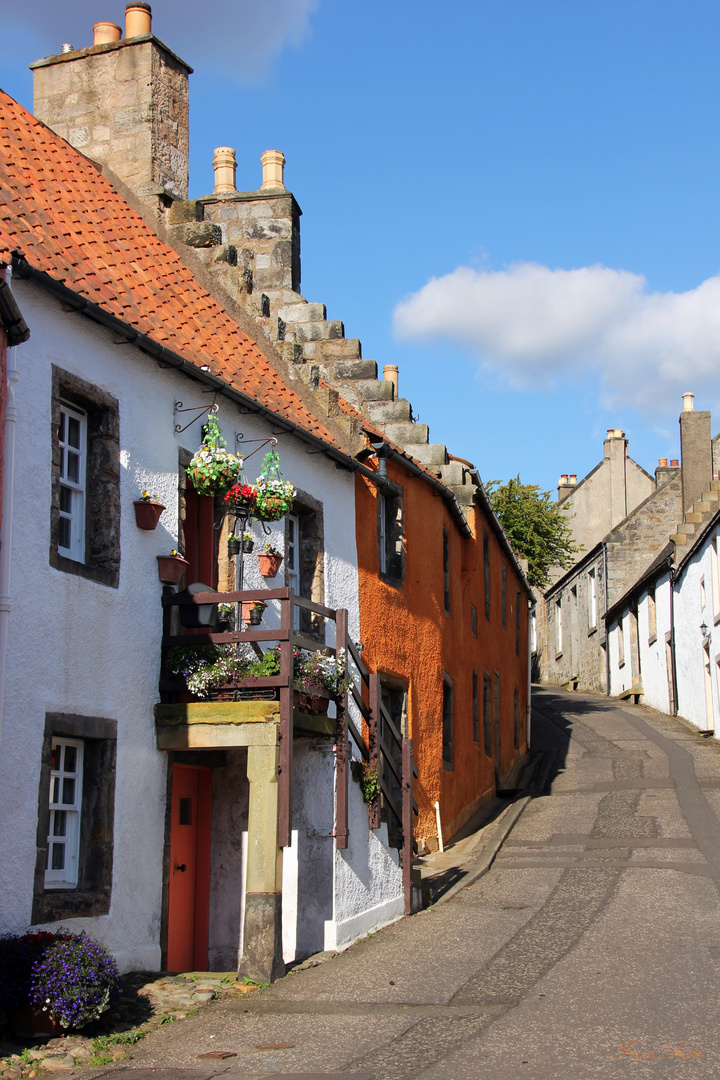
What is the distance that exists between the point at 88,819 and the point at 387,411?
10.6 metres

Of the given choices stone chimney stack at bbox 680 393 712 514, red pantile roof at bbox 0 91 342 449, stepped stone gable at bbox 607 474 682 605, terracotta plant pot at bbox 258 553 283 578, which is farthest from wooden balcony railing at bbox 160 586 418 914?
stepped stone gable at bbox 607 474 682 605

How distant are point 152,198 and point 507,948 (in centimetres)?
1013

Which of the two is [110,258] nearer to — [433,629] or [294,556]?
[294,556]

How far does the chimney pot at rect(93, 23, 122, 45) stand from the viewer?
17.3 m

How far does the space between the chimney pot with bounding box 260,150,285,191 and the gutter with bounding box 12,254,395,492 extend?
18.8 feet

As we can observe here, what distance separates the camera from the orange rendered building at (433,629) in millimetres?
16422

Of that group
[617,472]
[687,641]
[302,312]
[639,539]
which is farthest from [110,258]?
[617,472]

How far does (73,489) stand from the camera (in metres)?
10.5

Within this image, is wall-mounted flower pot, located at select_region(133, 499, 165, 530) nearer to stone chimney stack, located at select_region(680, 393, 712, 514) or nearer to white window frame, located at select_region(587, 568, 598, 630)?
stone chimney stack, located at select_region(680, 393, 712, 514)

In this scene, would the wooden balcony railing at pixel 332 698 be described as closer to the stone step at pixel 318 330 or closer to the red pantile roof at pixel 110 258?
the red pantile roof at pixel 110 258

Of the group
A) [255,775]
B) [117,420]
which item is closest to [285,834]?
[255,775]

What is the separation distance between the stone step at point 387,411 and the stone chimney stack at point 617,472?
33.9 meters

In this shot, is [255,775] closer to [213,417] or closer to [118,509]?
[118,509]

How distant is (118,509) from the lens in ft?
35.4
